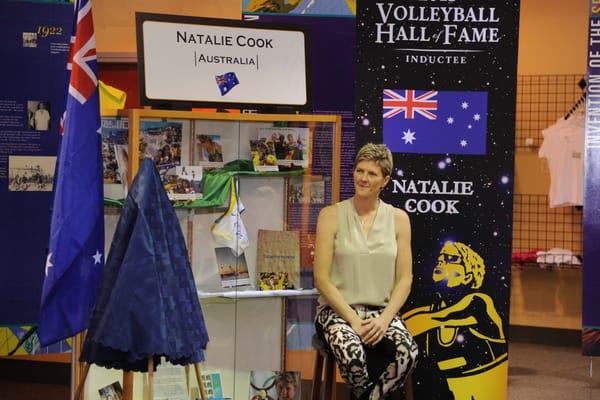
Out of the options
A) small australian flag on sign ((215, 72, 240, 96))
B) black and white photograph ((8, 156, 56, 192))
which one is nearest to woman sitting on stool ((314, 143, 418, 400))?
small australian flag on sign ((215, 72, 240, 96))

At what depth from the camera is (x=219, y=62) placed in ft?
14.5

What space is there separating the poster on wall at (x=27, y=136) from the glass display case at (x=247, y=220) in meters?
0.91

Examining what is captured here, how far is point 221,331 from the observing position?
4.59 meters

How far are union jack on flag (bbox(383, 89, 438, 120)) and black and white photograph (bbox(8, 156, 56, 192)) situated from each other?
1.83 meters

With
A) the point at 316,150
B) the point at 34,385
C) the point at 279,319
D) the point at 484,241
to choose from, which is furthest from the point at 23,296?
the point at 484,241

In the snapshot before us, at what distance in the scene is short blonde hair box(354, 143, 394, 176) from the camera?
4332 mm

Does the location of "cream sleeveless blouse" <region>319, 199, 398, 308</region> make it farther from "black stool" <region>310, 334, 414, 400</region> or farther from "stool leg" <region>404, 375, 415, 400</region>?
"stool leg" <region>404, 375, 415, 400</region>

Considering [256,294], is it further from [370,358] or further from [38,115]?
[38,115]

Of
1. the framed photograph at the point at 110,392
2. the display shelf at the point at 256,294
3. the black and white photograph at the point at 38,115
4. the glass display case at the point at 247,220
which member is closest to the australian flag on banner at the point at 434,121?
the glass display case at the point at 247,220

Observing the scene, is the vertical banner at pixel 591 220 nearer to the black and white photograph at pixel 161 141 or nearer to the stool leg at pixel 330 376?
the stool leg at pixel 330 376

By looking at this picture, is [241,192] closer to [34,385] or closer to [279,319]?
[279,319]

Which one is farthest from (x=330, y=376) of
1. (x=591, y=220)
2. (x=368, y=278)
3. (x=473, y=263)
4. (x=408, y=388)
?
(x=591, y=220)

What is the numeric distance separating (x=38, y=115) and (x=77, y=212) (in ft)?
4.11

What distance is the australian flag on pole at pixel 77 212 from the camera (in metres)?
4.09
